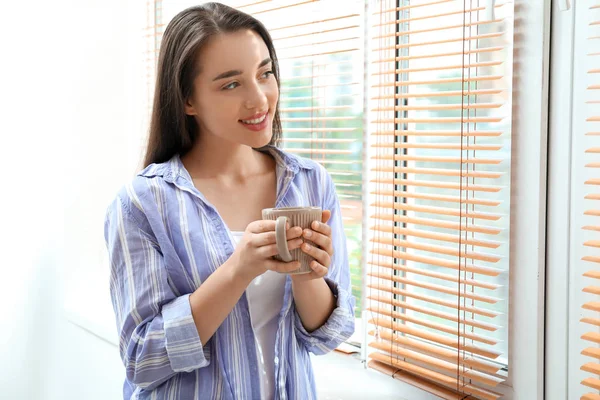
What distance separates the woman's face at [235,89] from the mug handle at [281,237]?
257 millimetres

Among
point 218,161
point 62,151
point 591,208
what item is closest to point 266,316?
point 218,161

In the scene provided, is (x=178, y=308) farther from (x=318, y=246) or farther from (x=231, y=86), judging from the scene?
(x=231, y=86)

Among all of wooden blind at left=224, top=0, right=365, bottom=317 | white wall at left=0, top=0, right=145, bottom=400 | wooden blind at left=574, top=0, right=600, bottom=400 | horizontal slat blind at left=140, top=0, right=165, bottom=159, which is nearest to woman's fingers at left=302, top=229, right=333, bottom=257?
wooden blind at left=574, top=0, right=600, bottom=400

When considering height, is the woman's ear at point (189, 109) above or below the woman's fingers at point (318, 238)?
above

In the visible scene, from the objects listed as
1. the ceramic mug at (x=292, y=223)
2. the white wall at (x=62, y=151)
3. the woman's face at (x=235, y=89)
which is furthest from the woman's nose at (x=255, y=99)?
the white wall at (x=62, y=151)

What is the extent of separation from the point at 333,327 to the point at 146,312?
0.36 m

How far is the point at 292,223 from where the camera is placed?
979mm

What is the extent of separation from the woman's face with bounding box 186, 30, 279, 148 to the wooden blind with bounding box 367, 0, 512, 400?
417mm

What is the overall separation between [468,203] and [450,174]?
78mm

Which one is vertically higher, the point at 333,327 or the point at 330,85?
the point at 330,85

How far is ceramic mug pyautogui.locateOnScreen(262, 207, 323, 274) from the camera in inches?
37.6

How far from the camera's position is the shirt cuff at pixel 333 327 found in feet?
3.96

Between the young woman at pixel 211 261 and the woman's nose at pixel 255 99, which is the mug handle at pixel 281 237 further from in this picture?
the woman's nose at pixel 255 99

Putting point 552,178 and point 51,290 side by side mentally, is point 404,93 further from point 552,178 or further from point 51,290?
point 51,290
